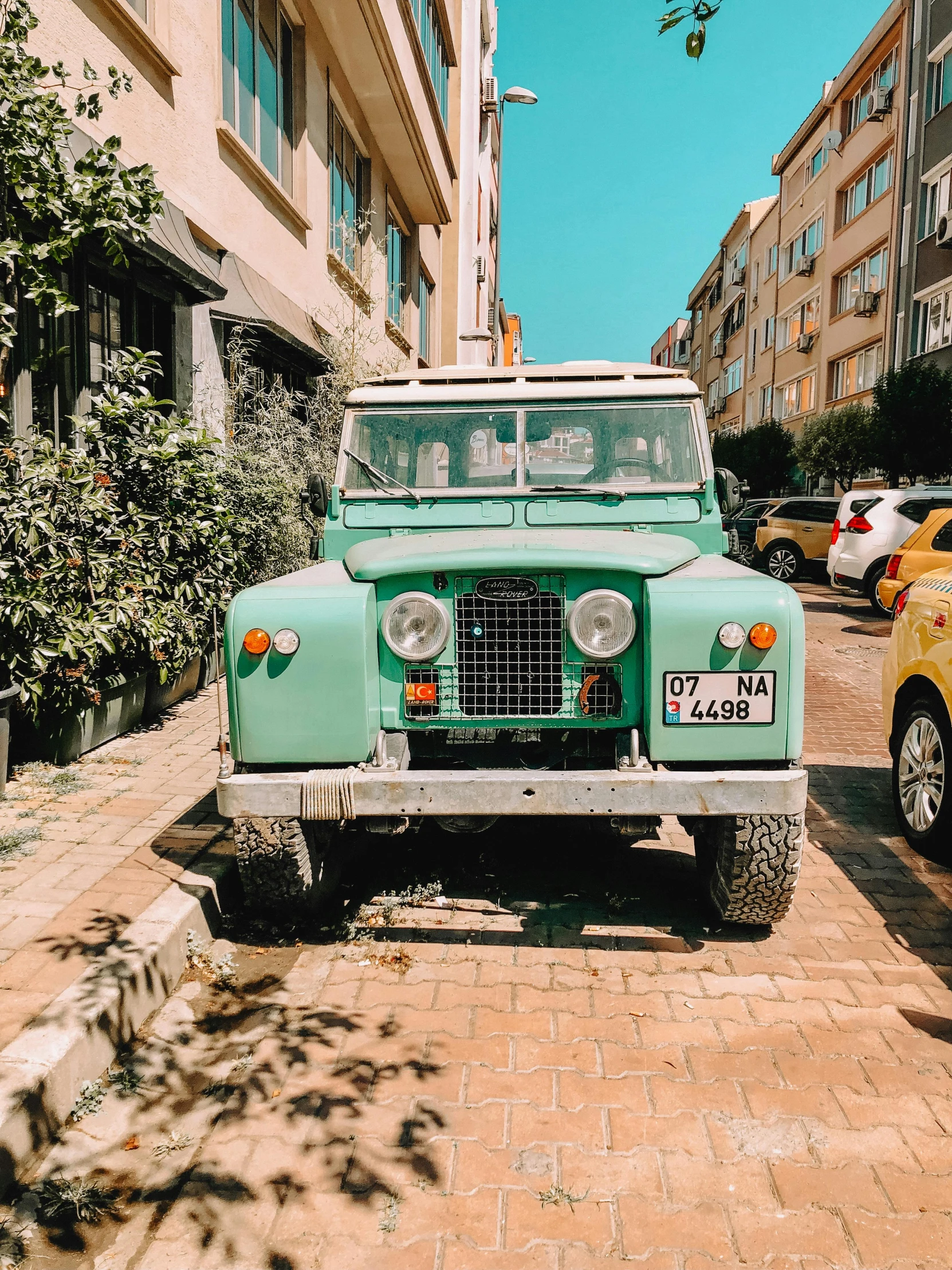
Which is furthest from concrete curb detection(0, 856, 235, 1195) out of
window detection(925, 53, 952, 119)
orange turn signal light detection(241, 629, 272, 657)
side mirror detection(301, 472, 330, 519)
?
window detection(925, 53, 952, 119)

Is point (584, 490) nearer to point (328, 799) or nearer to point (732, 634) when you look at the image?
point (732, 634)

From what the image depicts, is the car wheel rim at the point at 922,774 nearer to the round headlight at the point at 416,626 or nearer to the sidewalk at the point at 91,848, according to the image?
the round headlight at the point at 416,626

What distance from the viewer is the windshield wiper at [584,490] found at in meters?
4.83

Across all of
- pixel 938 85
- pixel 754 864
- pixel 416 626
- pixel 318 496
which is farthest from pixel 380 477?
pixel 938 85

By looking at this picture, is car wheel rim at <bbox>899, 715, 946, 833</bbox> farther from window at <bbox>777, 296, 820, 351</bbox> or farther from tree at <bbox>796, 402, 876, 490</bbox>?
window at <bbox>777, 296, 820, 351</bbox>

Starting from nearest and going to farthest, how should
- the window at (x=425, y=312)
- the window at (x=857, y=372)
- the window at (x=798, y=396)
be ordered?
1. the window at (x=425, y=312)
2. the window at (x=857, y=372)
3. the window at (x=798, y=396)

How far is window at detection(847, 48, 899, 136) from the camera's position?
88.8ft

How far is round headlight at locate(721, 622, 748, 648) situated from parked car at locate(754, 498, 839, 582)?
54.3 feet

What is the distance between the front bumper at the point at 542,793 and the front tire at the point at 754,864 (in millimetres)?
175

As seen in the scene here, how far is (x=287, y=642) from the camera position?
366cm

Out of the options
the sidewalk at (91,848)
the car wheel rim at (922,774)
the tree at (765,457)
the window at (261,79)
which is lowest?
the sidewalk at (91,848)

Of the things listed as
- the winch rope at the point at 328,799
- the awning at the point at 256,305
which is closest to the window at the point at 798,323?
the awning at the point at 256,305

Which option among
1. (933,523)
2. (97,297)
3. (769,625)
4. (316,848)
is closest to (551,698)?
(769,625)

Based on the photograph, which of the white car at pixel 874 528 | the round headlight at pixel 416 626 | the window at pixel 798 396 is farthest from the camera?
the window at pixel 798 396
